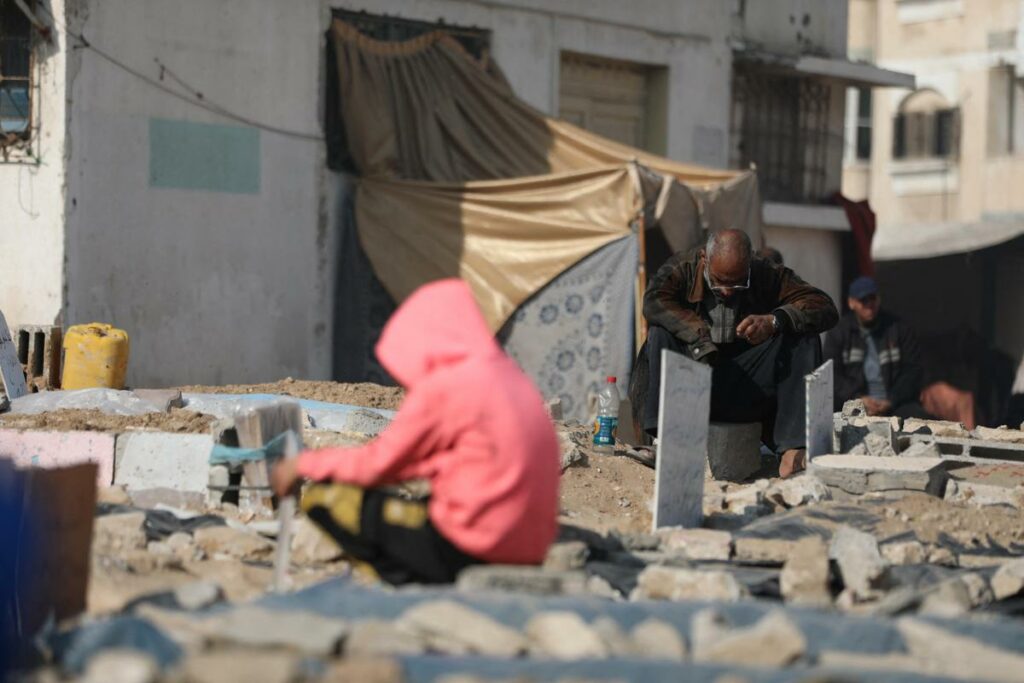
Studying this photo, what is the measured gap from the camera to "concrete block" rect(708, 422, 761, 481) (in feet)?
29.8

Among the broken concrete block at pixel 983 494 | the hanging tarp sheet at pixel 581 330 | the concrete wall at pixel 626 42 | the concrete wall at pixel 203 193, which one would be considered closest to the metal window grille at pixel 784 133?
the concrete wall at pixel 626 42

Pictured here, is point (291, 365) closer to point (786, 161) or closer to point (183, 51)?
point (183, 51)

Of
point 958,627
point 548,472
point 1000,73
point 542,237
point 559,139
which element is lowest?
point 958,627

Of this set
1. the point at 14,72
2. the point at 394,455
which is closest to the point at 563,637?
the point at 394,455

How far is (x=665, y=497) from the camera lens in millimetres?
7348

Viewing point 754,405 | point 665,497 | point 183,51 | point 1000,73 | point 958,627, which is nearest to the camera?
point 958,627

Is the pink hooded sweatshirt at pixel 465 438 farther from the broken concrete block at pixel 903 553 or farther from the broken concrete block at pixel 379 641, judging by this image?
the broken concrete block at pixel 903 553

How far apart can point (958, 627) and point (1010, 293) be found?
13.7 metres

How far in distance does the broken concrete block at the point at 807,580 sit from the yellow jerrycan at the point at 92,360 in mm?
5851

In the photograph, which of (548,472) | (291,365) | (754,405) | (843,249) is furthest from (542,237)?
(548,472)

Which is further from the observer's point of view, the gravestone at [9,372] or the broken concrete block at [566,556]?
the gravestone at [9,372]

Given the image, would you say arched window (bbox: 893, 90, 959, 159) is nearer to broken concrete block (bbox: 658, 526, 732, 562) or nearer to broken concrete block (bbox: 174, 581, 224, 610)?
broken concrete block (bbox: 658, 526, 732, 562)

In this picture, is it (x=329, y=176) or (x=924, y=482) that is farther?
(x=329, y=176)

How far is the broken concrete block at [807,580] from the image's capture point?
19.9 ft
